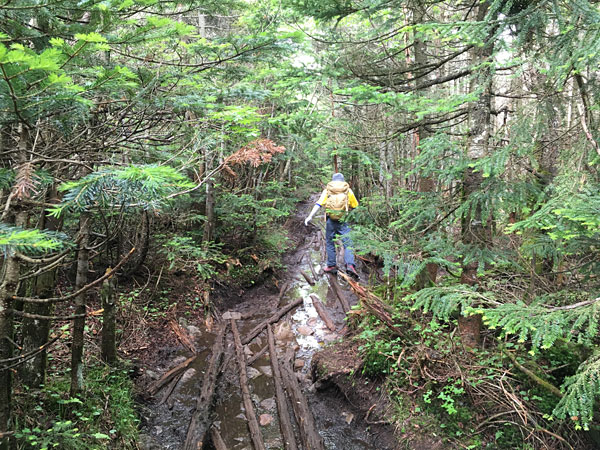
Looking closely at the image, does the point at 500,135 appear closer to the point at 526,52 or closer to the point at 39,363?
the point at 526,52

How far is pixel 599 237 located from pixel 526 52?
86.0 inches

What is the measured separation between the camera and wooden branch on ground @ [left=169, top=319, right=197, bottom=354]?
283 inches

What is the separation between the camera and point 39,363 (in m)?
3.99

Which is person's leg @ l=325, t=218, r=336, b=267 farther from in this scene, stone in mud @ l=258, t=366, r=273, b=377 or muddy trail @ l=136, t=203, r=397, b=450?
stone in mud @ l=258, t=366, r=273, b=377

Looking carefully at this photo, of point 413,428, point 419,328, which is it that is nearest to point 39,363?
point 413,428

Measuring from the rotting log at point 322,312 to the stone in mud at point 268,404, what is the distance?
2.54 m

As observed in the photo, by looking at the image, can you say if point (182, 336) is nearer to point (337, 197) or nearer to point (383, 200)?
point (337, 197)

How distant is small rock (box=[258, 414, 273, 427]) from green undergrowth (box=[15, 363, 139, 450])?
5.85 feet

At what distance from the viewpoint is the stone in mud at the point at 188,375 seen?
20.4ft

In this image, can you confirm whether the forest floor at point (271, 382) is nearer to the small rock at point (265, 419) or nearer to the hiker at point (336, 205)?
the small rock at point (265, 419)

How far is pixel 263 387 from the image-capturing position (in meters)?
6.22

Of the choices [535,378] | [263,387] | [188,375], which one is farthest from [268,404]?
[535,378]

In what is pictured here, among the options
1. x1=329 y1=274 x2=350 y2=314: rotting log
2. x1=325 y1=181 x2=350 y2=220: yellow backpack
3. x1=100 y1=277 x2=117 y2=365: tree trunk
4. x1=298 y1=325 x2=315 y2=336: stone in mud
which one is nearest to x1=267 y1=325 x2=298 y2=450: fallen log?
x1=298 y1=325 x2=315 y2=336: stone in mud

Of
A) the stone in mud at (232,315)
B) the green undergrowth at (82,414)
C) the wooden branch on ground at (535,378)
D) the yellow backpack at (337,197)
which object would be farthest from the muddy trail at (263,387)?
the yellow backpack at (337,197)
